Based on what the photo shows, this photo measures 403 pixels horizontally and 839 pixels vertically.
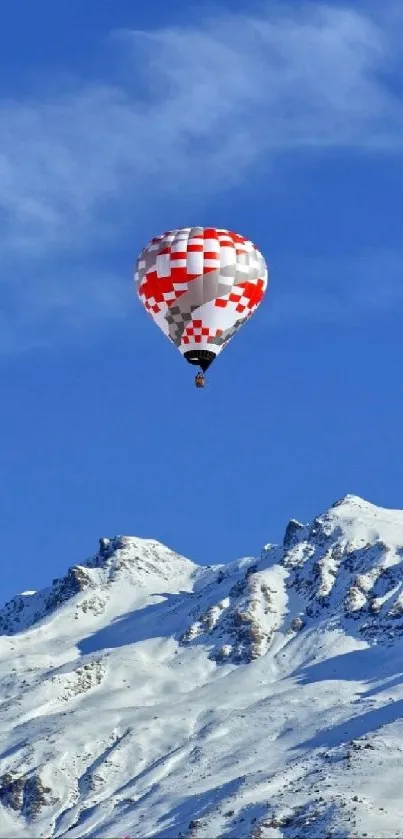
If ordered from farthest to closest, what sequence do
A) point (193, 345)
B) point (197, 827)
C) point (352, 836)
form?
point (197, 827), point (352, 836), point (193, 345)

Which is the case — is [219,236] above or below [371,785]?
above

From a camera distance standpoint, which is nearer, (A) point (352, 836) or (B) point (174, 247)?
(B) point (174, 247)

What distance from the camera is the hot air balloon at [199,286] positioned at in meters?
116

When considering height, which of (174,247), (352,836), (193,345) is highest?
(174,247)

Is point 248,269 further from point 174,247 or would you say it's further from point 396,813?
point 396,813

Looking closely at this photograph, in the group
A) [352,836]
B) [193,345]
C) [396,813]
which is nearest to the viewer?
[193,345]

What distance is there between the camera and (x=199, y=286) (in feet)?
385

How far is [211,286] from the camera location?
118 meters

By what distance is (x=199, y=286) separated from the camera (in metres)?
117

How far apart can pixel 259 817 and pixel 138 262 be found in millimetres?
91982

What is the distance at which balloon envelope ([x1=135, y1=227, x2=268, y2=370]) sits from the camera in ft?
382

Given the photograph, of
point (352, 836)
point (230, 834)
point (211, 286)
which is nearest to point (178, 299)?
point (211, 286)

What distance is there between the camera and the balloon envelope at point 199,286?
116375 mm

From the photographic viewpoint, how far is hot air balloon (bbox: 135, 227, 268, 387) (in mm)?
116312
